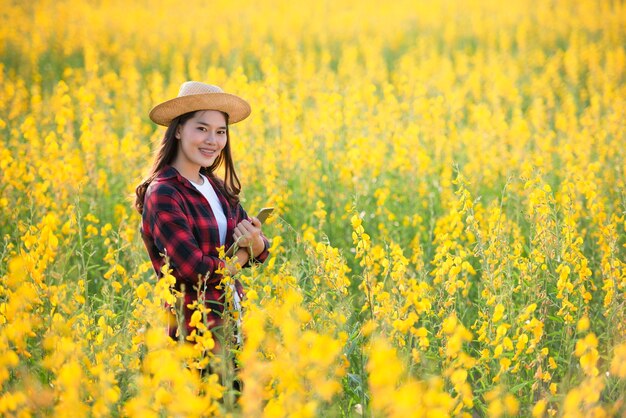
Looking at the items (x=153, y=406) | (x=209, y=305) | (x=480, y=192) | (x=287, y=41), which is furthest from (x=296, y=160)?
(x=287, y=41)

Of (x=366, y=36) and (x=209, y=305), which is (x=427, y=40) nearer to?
(x=366, y=36)

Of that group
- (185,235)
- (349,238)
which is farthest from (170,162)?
(349,238)

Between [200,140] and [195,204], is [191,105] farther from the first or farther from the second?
[195,204]

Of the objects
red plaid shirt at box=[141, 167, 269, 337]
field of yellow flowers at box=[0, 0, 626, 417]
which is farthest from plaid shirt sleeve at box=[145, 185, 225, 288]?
field of yellow flowers at box=[0, 0, 626, 417]

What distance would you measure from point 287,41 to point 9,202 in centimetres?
1139

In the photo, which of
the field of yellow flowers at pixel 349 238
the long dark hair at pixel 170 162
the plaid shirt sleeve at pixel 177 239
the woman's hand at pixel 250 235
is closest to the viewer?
the field of yellow flowers at pixel 349 238

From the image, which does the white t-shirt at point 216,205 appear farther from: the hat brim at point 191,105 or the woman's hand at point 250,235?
the hat brim at point 191,105

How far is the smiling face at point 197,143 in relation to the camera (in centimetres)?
310

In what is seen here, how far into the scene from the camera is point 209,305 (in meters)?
2.97

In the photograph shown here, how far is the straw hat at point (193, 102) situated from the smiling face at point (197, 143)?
52mm

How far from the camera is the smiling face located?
310cm

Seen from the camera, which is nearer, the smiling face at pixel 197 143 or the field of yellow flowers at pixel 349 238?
the field of yellow flowers at pixel 349 238

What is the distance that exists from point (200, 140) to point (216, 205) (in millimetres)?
312

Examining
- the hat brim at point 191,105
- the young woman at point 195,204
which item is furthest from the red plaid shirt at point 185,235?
the hat brim at point 191,105
